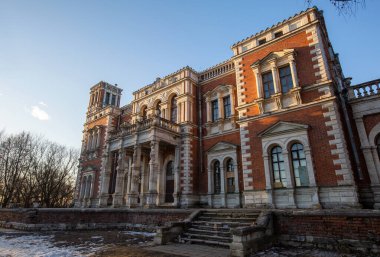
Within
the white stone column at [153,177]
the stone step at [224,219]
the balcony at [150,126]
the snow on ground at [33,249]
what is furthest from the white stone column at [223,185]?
the snow on ground at [33,249]

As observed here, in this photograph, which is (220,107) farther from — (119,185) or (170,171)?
(119,185)

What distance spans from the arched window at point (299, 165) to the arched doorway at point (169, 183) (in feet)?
37.9

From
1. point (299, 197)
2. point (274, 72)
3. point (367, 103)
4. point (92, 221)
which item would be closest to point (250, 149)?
point (299, 197)

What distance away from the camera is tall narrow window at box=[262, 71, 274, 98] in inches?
671

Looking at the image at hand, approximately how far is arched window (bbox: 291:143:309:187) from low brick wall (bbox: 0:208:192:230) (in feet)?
23.5

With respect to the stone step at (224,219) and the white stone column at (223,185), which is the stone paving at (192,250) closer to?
the stone step at (224,219)

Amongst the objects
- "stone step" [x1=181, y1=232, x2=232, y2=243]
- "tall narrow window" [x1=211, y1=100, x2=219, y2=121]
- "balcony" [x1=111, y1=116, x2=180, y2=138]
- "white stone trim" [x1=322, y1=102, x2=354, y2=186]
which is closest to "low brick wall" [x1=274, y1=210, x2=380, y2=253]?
"stone step" [x1=181, y1=232, x2=232, y2=243]

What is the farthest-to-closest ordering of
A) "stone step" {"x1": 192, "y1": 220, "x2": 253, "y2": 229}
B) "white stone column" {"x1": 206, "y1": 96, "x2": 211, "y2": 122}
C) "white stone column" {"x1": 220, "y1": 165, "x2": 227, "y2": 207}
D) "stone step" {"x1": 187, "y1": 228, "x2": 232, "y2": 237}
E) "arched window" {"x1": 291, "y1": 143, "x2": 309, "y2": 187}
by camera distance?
"white stone column" {"x1": 206, "y1": 96, "x2": 211, "y2": 122} < "white stone column" {"x1": 220, "y1": 165, "x2": 227, "y2": 207} < "arched window" {"x1": 291, "y1": 143, "x2": 309, "y2": 187} < "stone step" {"x1": 192, "y1": 220, "x2": 253, "y2": 229} < "stone step" {"x1": 187, "y1": 228, "x2": 232, "y2": 237}

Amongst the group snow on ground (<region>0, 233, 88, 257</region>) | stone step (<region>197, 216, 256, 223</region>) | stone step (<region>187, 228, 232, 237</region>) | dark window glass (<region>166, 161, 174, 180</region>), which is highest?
dark window glass (<region>166, 161, 174, 180</region>)

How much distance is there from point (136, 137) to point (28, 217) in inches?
373

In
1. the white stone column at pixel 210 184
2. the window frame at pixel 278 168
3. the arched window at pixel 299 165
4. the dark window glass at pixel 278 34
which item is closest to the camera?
the arched window at pixel 299 165

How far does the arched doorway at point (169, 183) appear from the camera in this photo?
21891 mm

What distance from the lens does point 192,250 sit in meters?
8.70

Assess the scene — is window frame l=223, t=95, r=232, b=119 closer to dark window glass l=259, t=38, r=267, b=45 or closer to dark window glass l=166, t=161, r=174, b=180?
dark window glass l=259, t=38, r=267, b=45
